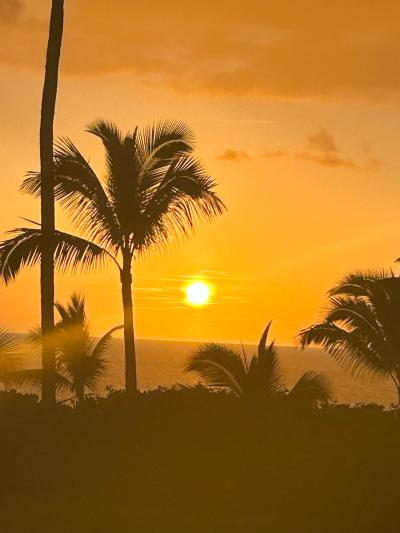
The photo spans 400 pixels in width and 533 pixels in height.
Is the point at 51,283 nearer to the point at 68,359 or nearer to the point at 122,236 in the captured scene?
the point at 122,236

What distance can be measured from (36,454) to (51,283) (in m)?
5.49

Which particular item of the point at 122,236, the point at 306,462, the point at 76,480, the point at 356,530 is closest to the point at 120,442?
the point at 76,480

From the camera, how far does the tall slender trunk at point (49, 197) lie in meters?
18.6

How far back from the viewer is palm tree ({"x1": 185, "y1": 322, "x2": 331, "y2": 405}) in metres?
19.4

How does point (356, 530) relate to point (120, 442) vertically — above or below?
below

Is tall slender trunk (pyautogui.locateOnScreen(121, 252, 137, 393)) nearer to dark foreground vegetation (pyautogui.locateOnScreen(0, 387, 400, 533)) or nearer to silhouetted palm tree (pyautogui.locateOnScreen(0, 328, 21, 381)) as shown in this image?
silhouetted palm tree (pyautogui.locateOnScreen(0, 328, 21, 381))

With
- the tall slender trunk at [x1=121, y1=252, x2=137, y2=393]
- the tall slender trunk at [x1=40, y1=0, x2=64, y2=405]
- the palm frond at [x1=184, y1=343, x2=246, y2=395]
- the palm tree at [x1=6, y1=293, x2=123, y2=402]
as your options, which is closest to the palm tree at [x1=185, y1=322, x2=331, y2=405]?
the palm frond at [x1=184, y1=343, x2=246, y2=395]

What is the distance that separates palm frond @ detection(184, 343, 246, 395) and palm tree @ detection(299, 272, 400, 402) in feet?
16.9

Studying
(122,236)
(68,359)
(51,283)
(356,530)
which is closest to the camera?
(356,530)

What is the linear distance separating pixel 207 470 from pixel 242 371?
7.15 meters

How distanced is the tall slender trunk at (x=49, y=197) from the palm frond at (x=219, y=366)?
299 centimetres

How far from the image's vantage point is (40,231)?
746 inches

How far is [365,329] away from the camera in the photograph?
24.6 metres

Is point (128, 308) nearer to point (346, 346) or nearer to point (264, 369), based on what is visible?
point (264, 369)
